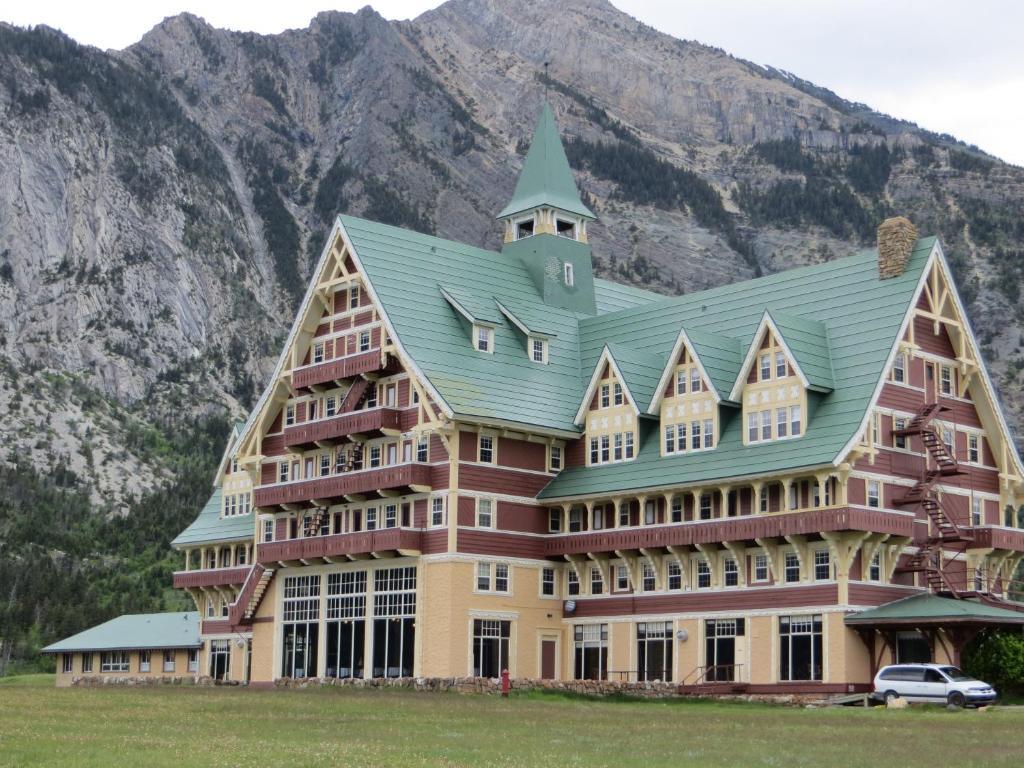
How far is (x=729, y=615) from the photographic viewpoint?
6725cm

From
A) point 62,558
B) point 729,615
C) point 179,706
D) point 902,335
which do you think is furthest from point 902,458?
point 62,558

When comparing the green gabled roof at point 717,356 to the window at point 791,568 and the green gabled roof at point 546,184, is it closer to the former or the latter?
the window at point 791,568

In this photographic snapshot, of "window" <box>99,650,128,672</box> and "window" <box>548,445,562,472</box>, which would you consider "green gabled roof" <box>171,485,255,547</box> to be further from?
"window" <box>548,445,562,472</box>

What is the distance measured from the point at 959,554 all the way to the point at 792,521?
9.72 meters

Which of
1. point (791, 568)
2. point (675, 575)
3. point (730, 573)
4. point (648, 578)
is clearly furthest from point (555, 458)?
point (791, 568)

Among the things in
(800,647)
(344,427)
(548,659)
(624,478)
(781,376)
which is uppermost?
(781,376)

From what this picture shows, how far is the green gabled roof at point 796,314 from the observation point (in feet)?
215

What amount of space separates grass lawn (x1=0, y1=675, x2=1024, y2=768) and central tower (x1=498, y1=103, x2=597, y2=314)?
34.4 m

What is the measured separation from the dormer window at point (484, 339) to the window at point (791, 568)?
777 inches

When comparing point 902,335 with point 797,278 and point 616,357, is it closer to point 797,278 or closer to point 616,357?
point 797,278

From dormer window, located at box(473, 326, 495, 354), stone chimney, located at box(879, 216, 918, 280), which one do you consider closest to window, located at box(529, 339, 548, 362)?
dormer window, located at box(473, 326, 495, 354)

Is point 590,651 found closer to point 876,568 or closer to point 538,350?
point 876,568

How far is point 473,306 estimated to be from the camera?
258 feet

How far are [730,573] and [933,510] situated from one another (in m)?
9.38
